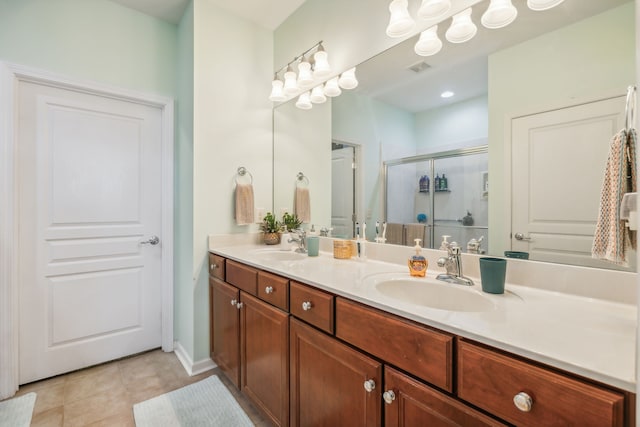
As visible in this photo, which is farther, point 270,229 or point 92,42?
point 270,229

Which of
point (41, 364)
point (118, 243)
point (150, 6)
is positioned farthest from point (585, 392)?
point (150, 6)

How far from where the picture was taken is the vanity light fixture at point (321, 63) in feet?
6.04

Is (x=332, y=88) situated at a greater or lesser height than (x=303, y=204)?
greater

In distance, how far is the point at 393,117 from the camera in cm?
156

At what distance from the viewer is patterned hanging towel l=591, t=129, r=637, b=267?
77 cm

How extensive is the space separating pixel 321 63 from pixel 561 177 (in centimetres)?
144

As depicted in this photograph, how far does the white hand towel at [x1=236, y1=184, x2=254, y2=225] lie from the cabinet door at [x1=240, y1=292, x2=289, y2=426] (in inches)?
25.8

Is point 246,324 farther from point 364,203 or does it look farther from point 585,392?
point 585,392

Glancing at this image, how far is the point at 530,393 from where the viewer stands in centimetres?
59

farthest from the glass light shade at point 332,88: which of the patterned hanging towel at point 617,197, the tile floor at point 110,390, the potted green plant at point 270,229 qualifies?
the tile floor at point 110,390

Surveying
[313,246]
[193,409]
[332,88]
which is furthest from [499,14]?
[193,409]

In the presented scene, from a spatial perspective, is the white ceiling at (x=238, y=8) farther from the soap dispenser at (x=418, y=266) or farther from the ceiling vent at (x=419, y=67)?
the soap dispenser at (x=418, y=266)

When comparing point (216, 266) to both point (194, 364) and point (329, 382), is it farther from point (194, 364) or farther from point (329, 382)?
point (329, 382)

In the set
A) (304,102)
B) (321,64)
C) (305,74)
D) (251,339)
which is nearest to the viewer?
(251,339)
